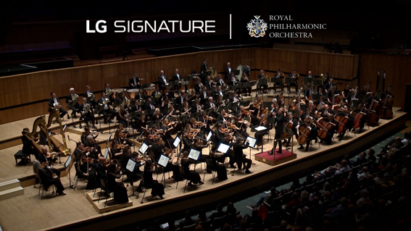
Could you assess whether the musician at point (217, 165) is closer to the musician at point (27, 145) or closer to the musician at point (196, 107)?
the musician at point (196, 107)

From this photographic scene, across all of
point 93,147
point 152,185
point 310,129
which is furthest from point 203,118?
point 152,185

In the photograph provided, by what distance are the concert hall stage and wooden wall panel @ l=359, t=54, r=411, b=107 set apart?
552 cm

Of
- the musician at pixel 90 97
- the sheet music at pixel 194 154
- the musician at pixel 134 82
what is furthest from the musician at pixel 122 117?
the sheet music at pixel 194 154

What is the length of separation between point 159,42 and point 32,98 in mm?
7549

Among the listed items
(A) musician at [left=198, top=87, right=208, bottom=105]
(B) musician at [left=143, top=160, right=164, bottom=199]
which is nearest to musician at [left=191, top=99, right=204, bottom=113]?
(A) musician at [left=198, top=87, right=208, bottom=105]

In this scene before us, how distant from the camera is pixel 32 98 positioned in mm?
16328

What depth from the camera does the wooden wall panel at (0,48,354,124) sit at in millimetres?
15984

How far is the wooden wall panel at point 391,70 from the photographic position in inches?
735

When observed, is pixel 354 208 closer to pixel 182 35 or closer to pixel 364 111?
pixel 364 111

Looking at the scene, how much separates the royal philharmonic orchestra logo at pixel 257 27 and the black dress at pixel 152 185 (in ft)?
45.3

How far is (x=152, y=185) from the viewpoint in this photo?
11.1 metres

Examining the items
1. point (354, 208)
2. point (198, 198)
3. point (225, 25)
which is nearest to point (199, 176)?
point (198, 198)

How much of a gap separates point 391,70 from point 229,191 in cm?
1043

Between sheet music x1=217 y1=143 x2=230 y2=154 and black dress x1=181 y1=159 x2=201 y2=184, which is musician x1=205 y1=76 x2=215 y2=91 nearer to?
sheet music x1=217 y1=143 x2=230 y2=154
